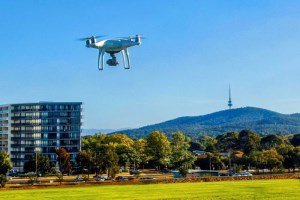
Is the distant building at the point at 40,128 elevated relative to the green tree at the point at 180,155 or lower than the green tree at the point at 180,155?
elevated

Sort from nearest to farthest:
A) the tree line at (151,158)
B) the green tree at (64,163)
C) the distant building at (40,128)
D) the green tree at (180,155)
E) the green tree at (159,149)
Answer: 1. the tree line at (151,158)
2. the green tree at (64,163)
3. the green tree at (180,155)
4. the green tree at (159,149)
5. the distant building at (40,128)

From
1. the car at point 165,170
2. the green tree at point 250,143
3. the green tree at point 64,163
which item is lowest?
the car at point 165,170

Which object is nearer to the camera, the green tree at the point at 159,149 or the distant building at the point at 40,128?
the green tree at the point at 159,149

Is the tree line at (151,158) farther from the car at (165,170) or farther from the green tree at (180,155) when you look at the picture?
the car at (165,170)

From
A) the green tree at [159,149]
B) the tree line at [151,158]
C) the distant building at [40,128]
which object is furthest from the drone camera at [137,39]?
the distant building at [40,128]

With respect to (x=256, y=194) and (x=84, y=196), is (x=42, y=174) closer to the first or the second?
(x=84, y=196)

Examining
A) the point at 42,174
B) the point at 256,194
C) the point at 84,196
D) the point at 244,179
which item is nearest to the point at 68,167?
the point at 42,174

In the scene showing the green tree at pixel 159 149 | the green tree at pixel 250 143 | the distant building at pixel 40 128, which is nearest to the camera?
the green tree at pixel 159 149

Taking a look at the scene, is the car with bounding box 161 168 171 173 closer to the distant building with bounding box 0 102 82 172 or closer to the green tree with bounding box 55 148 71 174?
the green tree with bounding box 55 148 71 174
